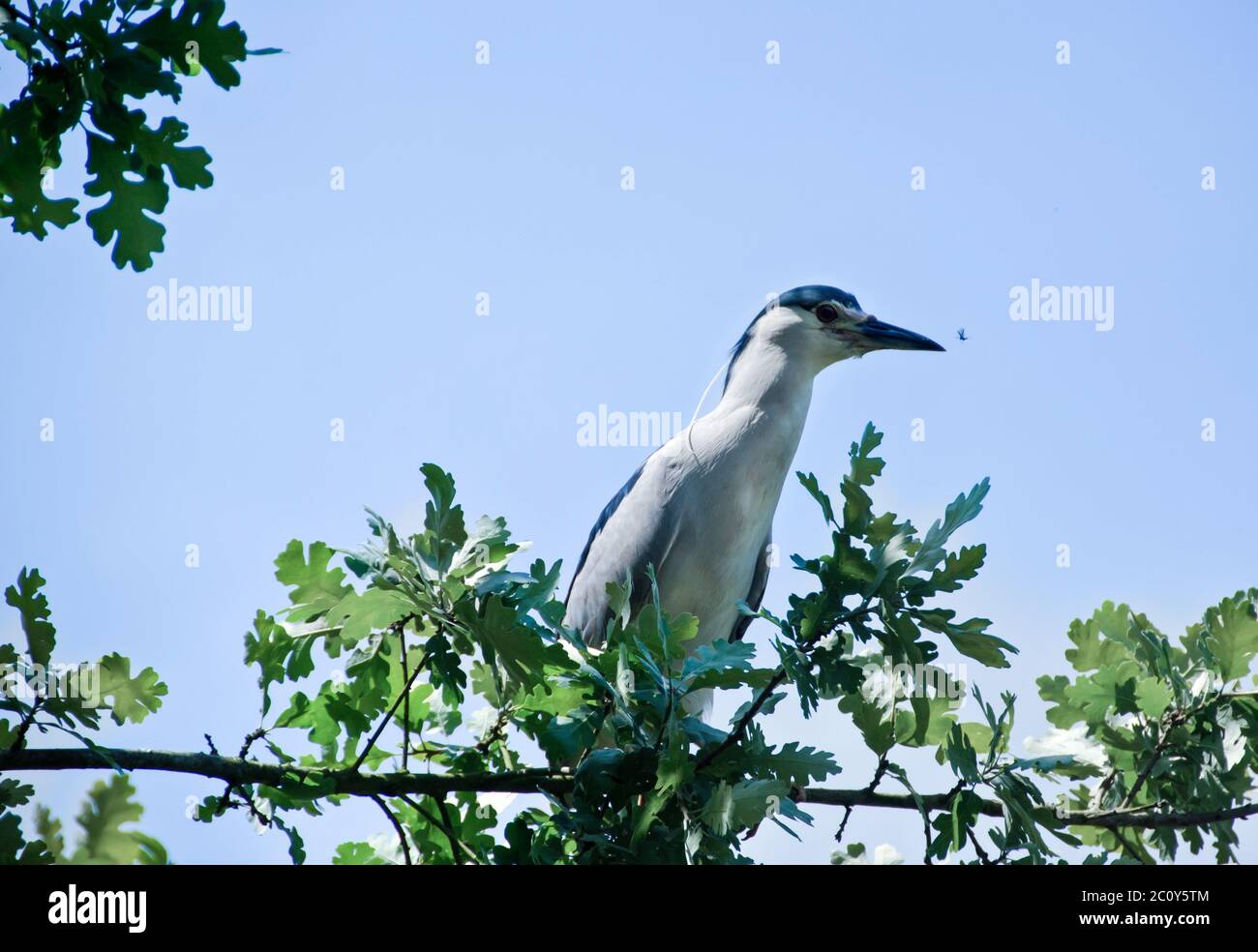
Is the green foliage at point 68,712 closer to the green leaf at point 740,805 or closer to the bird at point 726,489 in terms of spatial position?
the green leaf at point 740,805

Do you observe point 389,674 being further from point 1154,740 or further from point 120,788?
point 1154,740

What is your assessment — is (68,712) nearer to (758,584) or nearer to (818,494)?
(818,494)

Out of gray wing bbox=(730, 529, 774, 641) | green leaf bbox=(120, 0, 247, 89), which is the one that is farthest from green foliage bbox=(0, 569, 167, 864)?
gray wing bbox=(730, 529, 774, 641)

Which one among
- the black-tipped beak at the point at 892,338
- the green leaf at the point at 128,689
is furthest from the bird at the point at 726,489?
the green leaf at the point at 128,689

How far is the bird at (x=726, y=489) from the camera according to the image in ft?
13.9

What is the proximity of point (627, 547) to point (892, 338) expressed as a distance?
1.34 metres

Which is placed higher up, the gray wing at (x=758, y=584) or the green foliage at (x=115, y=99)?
the green foliage at (x=115, y=99)

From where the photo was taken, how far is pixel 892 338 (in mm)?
4590

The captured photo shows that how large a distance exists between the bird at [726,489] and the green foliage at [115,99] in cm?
240

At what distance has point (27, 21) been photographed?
6.17ft

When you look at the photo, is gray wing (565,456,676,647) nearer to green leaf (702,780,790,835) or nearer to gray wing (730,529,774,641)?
gray wing (730,529,774,641)

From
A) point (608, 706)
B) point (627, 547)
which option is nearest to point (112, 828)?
point (608, 706)

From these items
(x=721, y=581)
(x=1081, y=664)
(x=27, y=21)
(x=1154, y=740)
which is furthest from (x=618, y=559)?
(x=27, y=21)

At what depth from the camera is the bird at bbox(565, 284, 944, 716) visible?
13.9 feet
